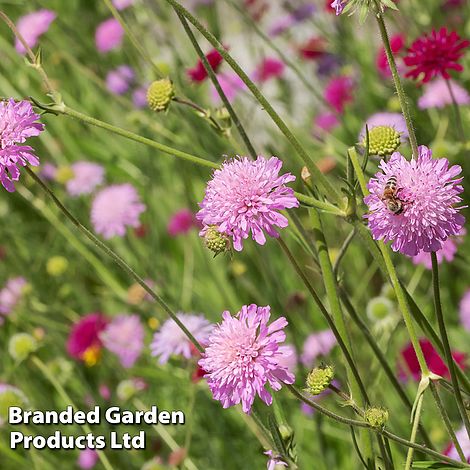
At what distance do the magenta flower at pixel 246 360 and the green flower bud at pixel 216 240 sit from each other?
0.07 metres

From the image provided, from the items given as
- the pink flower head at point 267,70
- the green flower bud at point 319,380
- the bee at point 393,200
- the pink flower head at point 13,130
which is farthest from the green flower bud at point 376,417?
the pink flower head at point 267,70

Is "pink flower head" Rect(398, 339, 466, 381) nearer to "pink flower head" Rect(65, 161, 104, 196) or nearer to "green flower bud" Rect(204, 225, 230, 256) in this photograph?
"green flower bud" Rect(204, 225, 230, 256)

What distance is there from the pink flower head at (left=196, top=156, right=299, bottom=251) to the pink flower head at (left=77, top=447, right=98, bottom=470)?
938 mm

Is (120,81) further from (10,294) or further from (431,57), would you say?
(431,57)

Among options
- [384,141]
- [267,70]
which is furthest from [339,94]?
[384,141]

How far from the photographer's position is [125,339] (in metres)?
1.66

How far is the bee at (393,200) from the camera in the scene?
725mm

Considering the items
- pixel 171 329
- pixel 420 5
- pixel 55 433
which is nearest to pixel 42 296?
pixel 55 433

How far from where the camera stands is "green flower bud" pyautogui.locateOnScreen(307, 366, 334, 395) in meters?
0.78

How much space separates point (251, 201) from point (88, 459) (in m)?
0.98

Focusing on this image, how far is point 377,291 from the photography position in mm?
1926

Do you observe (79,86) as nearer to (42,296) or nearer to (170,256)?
(170,256)

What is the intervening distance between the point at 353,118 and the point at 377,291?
538mm

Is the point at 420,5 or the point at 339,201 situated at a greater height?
the point at 420,5
